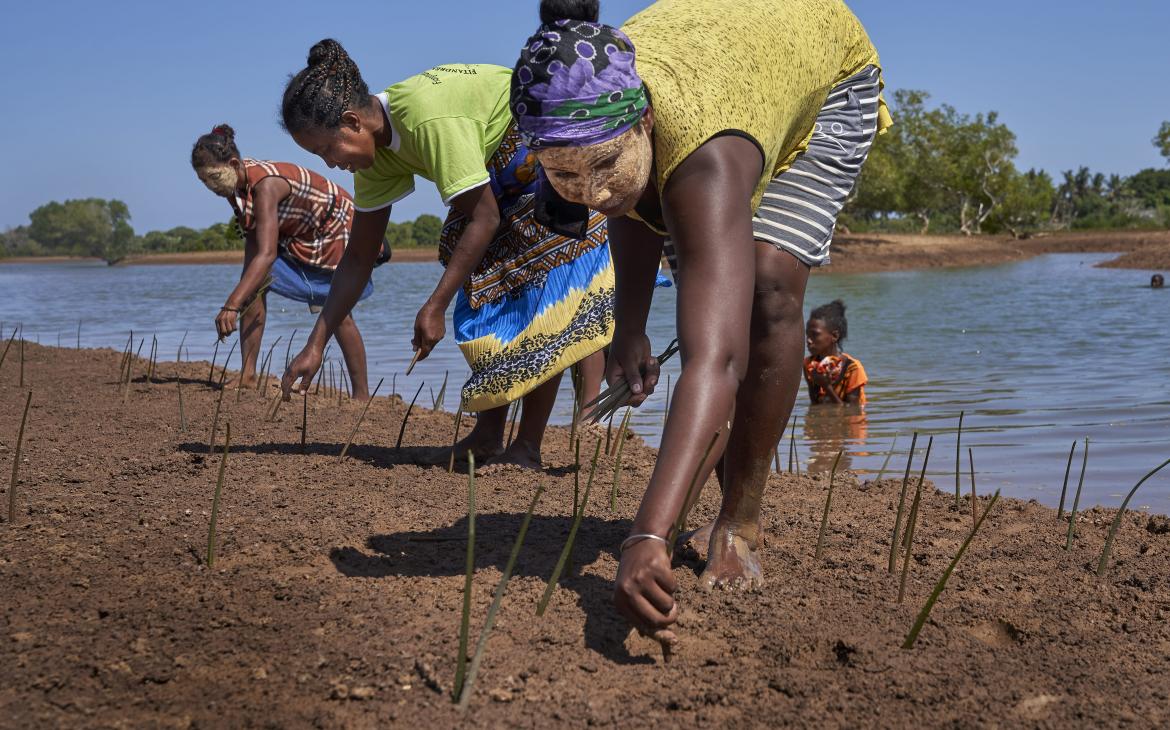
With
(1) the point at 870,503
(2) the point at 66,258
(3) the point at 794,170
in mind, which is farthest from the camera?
(2) the point at 66,258

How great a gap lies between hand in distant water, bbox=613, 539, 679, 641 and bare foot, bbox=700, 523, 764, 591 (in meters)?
0.61

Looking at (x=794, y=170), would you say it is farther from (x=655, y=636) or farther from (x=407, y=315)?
(x=407, y=315)

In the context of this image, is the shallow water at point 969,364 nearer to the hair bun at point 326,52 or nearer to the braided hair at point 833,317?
the braided hair at point 833,317

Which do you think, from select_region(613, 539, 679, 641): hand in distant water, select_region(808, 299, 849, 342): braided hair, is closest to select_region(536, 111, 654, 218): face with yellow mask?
select_region(613, 539, 679, 641): hand in distant water

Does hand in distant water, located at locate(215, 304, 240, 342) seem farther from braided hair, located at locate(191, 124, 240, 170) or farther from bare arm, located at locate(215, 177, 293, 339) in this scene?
braided hair, located at locate(191, 124, 240, 170)

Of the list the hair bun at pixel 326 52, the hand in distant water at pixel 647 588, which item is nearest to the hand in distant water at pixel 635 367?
the hand in distant water at pixel 647 588

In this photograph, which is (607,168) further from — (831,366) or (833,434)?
(831,366)

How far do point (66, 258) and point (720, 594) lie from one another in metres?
77.0

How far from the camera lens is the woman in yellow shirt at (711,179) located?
194 cm

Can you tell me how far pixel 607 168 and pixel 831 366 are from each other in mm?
5604

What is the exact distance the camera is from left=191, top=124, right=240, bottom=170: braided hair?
6.20 m

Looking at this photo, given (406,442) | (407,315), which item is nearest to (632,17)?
(406,442)

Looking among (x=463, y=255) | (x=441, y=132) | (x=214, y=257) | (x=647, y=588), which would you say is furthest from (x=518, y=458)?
(x=214, y=257)

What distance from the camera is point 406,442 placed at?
459 cm
